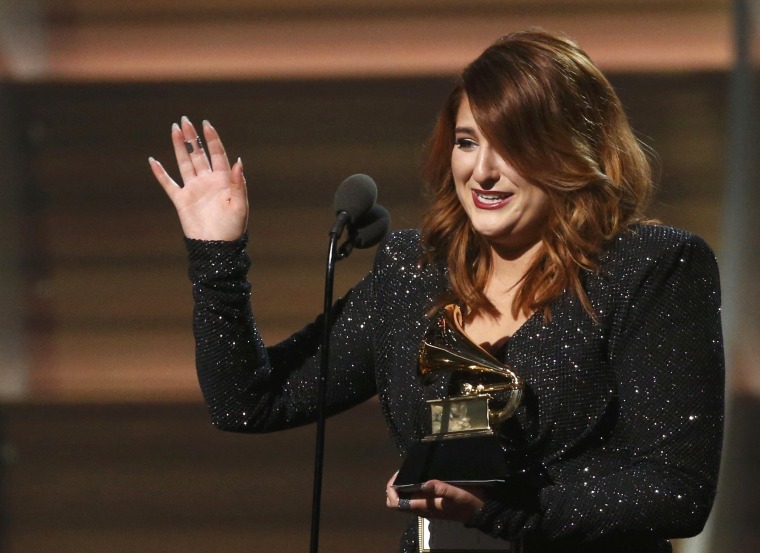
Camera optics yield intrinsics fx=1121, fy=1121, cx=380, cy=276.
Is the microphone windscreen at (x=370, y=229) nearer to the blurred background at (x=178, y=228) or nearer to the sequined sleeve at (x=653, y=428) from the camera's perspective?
the sequined sleeve at (x=653, y=428)

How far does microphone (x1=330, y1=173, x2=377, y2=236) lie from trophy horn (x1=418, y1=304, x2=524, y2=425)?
0.21 m

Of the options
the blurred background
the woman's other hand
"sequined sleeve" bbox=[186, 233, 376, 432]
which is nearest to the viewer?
the woman's other hand

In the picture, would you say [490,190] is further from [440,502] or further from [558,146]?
[440,502]

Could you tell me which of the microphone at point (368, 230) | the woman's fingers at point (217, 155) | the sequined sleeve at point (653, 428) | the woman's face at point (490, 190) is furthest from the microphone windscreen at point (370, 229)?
the sequined sleeve at point (653, 428)

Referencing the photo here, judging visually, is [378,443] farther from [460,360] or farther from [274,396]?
[460,360]

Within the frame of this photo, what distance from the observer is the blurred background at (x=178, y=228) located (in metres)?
2.87

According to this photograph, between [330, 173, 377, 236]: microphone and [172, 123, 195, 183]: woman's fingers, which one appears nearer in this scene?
[330, 173, 377, 236]: microphone

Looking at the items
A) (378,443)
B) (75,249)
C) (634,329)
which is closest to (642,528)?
(634,329)

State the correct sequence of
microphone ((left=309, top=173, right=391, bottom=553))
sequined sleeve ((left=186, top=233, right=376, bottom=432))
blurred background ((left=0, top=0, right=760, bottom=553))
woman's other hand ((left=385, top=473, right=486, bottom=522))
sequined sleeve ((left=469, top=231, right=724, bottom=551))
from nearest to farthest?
woman's other hand ((left=385, top=473, right=486, bottom=522)), sequined sleeve ((left=469, top=231, right=724, bottom=551)), microphone ((left=309, top=173, right=391, bottom=553)), sequined sleeve ((left=186, top=233, right=376, bottom=432)), blurred background ((left=0, top=0, right=760, bottom=553))

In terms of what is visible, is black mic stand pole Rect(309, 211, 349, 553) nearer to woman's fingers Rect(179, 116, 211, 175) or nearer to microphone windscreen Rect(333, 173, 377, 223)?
microphone windscreen Rect(333, 173, 377, 223)

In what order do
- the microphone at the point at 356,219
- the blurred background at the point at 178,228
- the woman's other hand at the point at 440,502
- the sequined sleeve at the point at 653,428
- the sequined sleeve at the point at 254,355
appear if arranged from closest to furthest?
1. the woman's other hand at the point at 440,502
2. the sequined sleeve at the point at 653,428
3. the microphone at the point at 356,219
4. the sequined sleeve at the point at 254,355
5. the blurred background at the point at 178,228

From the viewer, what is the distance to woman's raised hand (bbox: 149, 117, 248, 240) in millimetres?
1750

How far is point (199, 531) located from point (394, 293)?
4.53ft

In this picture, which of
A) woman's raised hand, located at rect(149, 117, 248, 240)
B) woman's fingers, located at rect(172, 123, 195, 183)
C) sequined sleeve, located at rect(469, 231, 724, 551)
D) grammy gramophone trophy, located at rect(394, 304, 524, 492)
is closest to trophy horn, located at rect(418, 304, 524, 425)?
grammy gramophone trophy, located at rect(394, 304, 524, 492)
